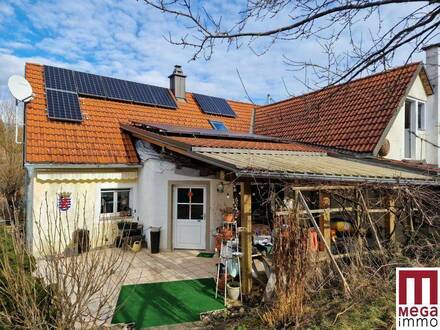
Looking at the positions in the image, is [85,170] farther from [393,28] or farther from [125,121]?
[393,28]

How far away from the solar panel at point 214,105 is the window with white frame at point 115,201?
29.3ft

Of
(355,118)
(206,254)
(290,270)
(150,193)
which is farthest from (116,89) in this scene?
(290,270)

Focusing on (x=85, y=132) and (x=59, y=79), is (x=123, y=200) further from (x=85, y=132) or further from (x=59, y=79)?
(x=59, y=79)

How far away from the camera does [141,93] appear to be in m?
18.8

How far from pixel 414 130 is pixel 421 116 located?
1.27m

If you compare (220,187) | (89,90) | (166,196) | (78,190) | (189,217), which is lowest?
(189,217)

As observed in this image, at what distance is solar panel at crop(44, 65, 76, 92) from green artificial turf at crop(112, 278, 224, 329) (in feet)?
36.7

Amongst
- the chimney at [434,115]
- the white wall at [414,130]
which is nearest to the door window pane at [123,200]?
the white wall at [414,130]

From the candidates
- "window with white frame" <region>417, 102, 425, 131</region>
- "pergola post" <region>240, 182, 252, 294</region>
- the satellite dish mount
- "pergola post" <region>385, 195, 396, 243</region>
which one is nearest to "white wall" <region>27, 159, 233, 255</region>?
the satellite dish mount

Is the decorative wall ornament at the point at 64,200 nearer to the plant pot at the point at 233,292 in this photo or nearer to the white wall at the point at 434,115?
the plant pot at the point at 233,292

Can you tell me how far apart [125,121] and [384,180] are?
12377mm

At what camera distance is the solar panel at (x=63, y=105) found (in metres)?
13.8

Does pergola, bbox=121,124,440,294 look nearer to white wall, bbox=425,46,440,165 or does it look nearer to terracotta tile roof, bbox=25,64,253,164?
terracotta tile roof, bbox=25,64,253,164

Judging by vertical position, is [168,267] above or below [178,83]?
below
